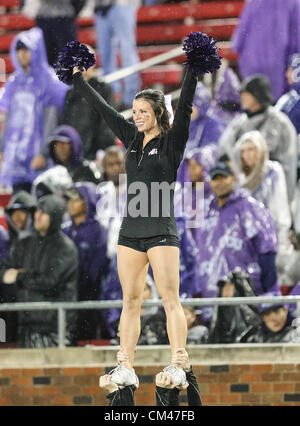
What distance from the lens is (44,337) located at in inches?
261

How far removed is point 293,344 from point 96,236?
1545 mm

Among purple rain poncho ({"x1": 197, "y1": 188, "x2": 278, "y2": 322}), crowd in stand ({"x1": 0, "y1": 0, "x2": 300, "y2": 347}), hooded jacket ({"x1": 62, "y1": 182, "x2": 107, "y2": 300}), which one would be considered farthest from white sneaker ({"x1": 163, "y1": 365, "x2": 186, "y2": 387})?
hooded jacket ({"x1": 62, "y1": 182, "x2": 107, "y2": 300})

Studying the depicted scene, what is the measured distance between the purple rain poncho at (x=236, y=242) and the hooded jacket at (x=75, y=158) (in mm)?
1053

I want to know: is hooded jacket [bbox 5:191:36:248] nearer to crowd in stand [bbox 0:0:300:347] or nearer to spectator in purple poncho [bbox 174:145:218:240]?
crowd in stand [bbox 0:0:300:347]

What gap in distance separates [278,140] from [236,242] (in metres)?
0.98

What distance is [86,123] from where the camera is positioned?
24.8ft

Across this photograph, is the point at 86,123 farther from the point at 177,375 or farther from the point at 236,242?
the point at 177,375

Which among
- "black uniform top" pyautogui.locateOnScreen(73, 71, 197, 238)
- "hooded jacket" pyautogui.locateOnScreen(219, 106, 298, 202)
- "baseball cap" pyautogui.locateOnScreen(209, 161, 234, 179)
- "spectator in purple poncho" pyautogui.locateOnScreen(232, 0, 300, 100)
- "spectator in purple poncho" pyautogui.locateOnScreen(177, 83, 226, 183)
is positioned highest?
"spectator in purple poncho" pyautogui.locateOnScreen(232, 0, 300, 100)

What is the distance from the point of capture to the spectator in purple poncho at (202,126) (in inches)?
292

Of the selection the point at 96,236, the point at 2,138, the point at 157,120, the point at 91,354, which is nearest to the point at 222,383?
the point at 91,354

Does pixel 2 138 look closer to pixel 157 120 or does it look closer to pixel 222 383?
pixel 222 383

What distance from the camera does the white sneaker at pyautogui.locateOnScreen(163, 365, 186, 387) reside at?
14.7ft

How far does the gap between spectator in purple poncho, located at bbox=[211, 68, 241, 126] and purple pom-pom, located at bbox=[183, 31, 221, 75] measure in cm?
283

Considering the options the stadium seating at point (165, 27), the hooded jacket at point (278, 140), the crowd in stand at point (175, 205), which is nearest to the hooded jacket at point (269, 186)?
the crowd in stand at point (175, 205)
